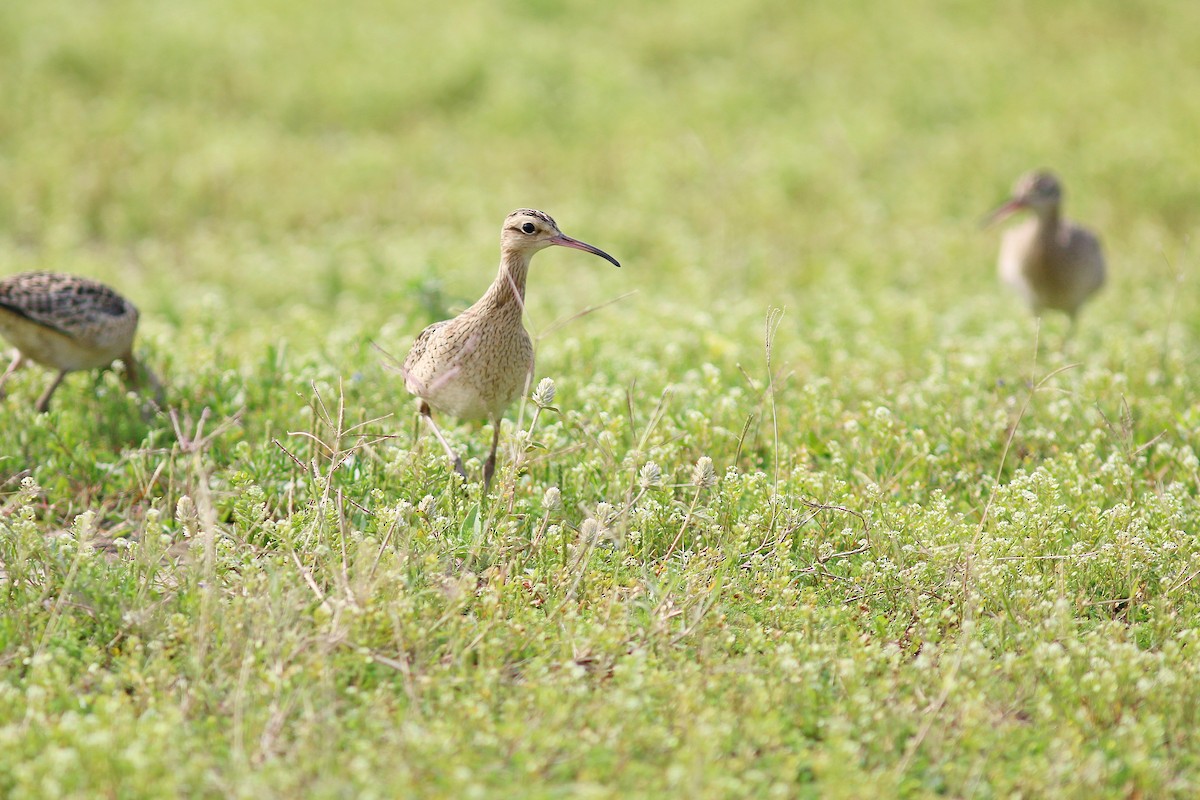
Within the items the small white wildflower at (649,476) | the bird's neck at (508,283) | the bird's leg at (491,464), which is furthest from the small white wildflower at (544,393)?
the bird's leg at (491,464)

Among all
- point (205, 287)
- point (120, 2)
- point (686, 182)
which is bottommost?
point (205, 287)

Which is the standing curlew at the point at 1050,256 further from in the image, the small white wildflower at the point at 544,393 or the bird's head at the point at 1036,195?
the small white wildflower at the point at 544,393

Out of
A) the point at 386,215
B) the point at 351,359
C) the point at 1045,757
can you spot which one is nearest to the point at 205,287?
the point at 386,215

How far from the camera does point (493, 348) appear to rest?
209 inches

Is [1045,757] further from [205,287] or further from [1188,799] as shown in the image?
[205,287]

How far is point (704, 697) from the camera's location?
155 inches

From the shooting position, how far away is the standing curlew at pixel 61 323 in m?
6.04

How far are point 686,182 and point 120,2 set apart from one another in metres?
8.70

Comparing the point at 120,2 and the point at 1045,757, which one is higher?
the point at 120,2

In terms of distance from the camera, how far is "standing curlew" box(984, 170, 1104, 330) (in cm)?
953

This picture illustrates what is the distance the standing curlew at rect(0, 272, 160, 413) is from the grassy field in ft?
0.86

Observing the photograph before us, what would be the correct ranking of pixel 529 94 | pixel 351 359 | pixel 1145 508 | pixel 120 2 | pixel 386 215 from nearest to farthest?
1. pixel 1145 508
2. pixel 351 359
3. pixel 386 215
4. pixel 529 94
5. pixel 120 2

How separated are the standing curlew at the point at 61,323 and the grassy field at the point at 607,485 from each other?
0.26 meters

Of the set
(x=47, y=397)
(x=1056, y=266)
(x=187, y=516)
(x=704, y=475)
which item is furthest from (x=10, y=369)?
(x=1056, y=266)
